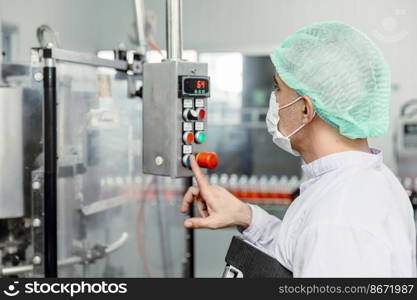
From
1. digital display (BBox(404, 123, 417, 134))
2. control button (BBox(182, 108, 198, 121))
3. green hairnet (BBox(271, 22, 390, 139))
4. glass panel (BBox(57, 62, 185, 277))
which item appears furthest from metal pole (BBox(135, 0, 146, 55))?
digital display (BBox(404, 123, 417, 134))

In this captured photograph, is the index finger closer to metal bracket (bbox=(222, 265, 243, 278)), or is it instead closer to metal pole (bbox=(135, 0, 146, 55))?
metal bracket (bbox=(222, 265, 243, 278))

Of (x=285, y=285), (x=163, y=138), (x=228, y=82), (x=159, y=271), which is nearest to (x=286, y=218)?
(x=285, y=285)

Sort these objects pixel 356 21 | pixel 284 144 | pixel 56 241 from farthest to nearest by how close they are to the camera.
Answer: pixel 356 21 < pixel 56 241 < pixel 284 144

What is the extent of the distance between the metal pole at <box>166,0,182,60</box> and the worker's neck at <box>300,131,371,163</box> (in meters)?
0.44

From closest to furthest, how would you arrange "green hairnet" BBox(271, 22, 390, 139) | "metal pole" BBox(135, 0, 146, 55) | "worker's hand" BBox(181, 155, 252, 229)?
"green hairnet" BBox(271, 22, 390, 139) < "worker's hand" BBox(181, 155, 252, 229) < "metal pole" BBox(135, 0, 146, 55)

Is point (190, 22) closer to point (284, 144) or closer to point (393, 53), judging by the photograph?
point (393, 53)

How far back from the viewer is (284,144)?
4.40 ft

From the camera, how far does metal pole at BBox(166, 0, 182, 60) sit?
146 centimetres

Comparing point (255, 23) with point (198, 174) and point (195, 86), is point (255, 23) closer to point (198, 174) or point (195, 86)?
point (195, 86)

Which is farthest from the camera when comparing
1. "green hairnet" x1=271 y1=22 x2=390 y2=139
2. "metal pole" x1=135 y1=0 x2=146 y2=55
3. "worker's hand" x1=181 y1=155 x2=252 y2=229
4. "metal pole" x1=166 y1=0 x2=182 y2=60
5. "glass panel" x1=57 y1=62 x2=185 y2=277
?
"metal pole" x1=135 y1=0 x2=146 y2=55

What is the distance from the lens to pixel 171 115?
1.47 meters

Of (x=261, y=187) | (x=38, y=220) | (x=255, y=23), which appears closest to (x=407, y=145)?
(x=261, y=187)

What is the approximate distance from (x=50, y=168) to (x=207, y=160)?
44 cm

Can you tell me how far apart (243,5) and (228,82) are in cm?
50
